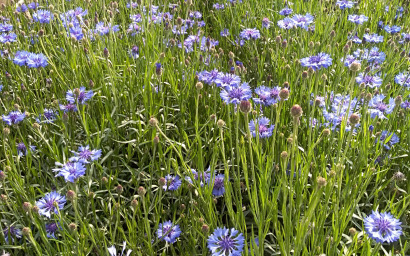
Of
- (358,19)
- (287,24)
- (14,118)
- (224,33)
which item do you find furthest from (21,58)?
(358,19)

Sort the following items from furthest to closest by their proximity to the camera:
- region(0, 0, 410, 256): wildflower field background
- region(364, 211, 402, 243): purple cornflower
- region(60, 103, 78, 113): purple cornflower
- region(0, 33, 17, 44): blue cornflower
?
region(0, 33, 17, 44): blue cornflower
region(60, 103, 78, 113): purple cornflower
region(0, 0, 410, 256): wildflower field background
region(364, 211, 402, 243): purple cornflower

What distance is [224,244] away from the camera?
1.35m

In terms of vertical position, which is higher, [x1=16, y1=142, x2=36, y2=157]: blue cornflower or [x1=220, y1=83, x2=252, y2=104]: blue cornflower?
[x1=220, y1=83, x2=252, y2=104]: blue cornflower

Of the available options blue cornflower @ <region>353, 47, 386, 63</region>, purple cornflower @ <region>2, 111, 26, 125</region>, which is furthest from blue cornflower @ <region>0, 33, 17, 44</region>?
blue cornflower @ <region>353, 47, 386, 63</region>

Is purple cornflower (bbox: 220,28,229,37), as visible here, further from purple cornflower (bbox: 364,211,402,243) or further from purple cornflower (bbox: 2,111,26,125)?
purple cornflower (bbox: 364,211,402,243)

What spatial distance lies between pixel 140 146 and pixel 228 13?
1.84 metres

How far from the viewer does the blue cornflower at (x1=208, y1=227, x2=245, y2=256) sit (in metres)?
1.33

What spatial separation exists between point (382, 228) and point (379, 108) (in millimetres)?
823

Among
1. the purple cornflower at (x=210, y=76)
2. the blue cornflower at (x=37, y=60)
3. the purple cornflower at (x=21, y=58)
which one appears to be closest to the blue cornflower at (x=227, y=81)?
the purple cornflower at (x=210, y=76)

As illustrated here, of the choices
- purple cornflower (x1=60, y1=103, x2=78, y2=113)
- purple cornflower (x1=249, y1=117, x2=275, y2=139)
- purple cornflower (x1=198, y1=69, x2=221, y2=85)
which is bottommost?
purple cornflower (x1=249, y1=117, x2=275, y2=139)

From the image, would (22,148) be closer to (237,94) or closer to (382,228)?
(237,94)

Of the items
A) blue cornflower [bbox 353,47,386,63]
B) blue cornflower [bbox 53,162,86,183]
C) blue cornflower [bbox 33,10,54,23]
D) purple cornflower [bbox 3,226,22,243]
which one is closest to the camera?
blue cornflower [bbox 53,162,86,183]

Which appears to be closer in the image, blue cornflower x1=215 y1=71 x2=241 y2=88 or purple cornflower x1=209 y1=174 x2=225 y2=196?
purple cornflower x1=209 y1=174 x2=225 y2=196

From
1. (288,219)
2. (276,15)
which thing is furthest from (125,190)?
(276,15)
